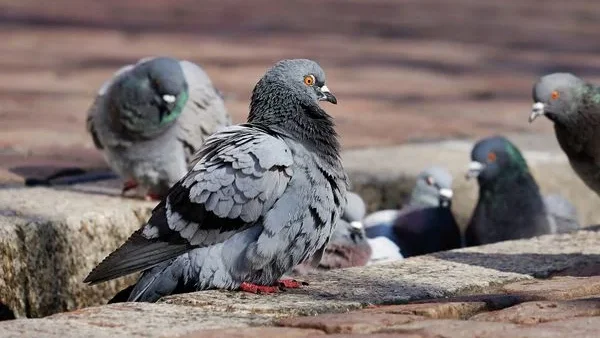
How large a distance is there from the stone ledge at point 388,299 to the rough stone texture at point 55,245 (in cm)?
86

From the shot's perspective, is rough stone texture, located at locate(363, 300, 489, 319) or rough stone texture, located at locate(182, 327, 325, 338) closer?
rough stone texture, located at locate(182, 327, 325, 338)

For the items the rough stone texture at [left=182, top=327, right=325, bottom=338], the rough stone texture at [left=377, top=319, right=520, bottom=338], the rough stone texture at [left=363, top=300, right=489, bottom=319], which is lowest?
the rough stone texture at [left=363, top=300, right=489, bottom=319]

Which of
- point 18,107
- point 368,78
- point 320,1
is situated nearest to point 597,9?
point 320,1

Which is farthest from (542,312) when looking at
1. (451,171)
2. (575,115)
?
(451,171)

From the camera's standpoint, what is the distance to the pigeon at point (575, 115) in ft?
19.4

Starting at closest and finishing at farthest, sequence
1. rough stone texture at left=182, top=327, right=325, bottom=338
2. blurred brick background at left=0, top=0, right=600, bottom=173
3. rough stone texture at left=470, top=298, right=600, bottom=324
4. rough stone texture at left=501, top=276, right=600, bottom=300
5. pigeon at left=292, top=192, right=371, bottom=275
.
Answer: rough stone texture at left=182, top=327, right=325, bottom=338 < rough stone texture at left=470, top=298, right=600, bottom=324 < rough stone texture at left=501, top=276, right=600, bottom=300 < pigeon at left=292, top=192, right=371, bottom=275 < blurred brick background at left=0, top=0, right=600, bottom=173

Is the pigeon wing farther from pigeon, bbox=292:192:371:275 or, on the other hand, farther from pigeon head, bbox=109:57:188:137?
pigeon head, bbox=109:57:188:137

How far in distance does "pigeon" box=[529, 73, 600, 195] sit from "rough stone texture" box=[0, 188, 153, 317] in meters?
1.86

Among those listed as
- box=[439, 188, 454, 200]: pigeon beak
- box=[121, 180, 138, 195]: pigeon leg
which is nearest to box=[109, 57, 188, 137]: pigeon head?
box=[121, 180, 138, 195]: pigeon leg

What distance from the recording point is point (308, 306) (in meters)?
3.79

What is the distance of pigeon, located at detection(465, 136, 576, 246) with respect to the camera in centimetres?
646

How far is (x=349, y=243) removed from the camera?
5.65 m

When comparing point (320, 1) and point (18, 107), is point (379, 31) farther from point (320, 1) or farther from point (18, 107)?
point (18, 107)

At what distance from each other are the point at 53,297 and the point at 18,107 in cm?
348
